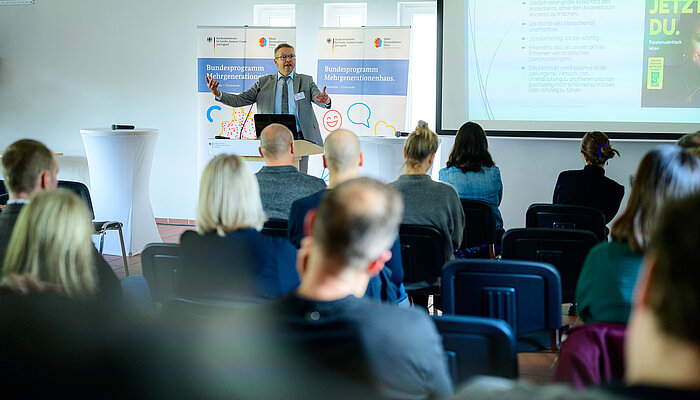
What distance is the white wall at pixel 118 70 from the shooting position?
25.2ft

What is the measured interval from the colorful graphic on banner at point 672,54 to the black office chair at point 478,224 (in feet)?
8.93

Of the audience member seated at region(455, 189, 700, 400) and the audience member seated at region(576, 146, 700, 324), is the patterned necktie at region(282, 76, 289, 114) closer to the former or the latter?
the audience member seated at region(576, 146, 700, 324)

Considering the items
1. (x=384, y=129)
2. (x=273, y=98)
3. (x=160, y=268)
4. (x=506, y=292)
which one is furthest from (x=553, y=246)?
(x=273, y=98)

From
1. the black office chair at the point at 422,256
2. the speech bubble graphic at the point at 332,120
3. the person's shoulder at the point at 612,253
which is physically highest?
the speech bubble graphic at the point at 332,120

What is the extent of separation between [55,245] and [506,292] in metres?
1.55

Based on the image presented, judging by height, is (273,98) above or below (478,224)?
above

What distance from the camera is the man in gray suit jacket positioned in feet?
21.6

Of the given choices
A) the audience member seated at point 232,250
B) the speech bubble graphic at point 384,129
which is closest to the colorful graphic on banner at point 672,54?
the speech bubble graphic at point 384,129

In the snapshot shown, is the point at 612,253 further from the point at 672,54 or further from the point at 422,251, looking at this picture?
the point at 672,54

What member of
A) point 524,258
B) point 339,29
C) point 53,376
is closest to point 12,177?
point 53,376

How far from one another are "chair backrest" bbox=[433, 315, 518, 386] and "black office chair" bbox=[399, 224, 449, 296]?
59.6 inches

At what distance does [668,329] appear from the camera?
827 mm

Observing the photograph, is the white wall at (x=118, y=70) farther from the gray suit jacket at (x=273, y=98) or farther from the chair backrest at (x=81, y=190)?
the chair backrest at (x=81, y=190)

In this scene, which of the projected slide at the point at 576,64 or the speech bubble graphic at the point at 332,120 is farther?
the speech bubble graphic at the point at 332,120
